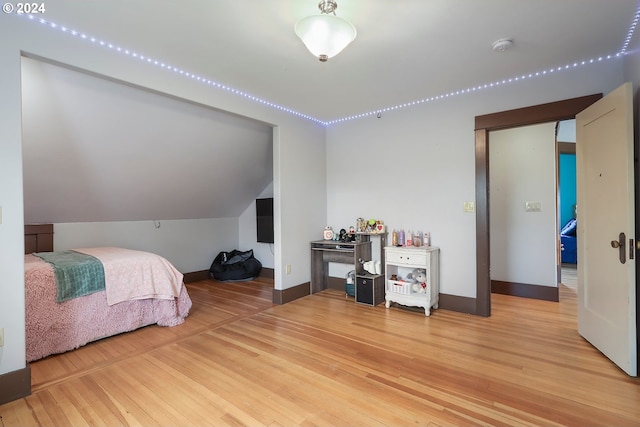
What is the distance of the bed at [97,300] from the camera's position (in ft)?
8.04

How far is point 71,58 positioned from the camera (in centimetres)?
225

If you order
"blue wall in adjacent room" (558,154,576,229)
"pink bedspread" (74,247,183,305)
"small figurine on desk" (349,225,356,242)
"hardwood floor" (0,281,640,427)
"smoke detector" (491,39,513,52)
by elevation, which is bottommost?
"hardwood floor" (0,281,640,427)

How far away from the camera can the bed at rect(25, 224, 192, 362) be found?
2.45 metres

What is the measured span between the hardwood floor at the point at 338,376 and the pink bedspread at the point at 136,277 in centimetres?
37

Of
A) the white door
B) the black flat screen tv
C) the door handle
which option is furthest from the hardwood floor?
the black flat screen tv

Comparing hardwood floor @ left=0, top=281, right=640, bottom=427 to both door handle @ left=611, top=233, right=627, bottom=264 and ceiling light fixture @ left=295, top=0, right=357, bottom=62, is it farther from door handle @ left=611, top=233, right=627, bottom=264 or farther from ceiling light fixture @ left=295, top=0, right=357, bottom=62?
ceiling light fixture @ left=295, top=0, right=357, bottom=62

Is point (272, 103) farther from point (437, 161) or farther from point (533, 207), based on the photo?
point (533, 207)

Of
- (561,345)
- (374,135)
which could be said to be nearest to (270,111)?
(374,135)

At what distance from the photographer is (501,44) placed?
2.43 metres

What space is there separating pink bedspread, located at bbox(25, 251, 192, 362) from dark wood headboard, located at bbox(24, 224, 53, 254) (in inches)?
29.6

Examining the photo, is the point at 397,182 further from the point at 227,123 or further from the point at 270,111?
the point at 227,123

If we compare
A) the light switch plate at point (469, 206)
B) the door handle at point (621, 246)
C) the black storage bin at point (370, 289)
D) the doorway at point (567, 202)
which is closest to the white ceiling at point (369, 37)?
the light switch plate at point (469, 206)

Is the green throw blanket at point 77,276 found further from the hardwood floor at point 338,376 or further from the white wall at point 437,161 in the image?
the white wall at point 437,161

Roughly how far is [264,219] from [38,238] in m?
2.88
